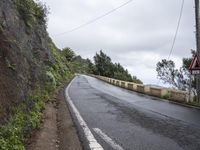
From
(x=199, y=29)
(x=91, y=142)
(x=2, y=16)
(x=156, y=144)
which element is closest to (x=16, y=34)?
(x=2, y=16)

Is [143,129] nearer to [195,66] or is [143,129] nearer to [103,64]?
[195,66]

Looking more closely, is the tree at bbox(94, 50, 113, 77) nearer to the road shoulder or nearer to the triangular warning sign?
the triangular warning sign

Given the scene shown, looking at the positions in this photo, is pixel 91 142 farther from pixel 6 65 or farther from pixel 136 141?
pixel 6 65

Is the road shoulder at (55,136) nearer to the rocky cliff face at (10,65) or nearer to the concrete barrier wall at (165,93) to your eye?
the rocky cliff face at (10,65)

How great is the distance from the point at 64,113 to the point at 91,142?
14.7 ft

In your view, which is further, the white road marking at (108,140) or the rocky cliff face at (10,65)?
the rocky cliff face at (10,65)

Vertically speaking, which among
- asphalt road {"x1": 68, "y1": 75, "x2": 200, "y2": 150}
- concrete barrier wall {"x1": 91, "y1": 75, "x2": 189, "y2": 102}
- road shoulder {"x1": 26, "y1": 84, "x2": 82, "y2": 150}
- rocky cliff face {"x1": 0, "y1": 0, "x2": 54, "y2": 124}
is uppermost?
→ rocky cliff face {"x1": 0, "y1": 0, "x2": 54, "y2": 124}

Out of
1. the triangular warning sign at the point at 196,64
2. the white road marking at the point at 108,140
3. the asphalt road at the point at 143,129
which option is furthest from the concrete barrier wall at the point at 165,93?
the white road marking at the point at 108,140

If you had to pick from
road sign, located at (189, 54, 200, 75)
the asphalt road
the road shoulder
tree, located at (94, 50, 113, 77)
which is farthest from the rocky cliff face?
tree, located at (94, 50, 113, 77)

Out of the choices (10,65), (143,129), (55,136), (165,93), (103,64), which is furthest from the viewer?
(103,64)

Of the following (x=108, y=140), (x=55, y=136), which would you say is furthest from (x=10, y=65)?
(x=108, y=140)

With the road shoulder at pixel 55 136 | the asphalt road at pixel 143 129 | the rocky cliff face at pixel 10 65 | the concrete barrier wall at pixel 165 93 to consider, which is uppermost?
the rocky cliff face at pixel 10 65

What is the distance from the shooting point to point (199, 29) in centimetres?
1445

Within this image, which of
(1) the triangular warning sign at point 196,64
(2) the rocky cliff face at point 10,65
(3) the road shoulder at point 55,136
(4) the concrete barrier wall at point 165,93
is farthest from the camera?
(4) the concrete barrier wall at point 165,93
